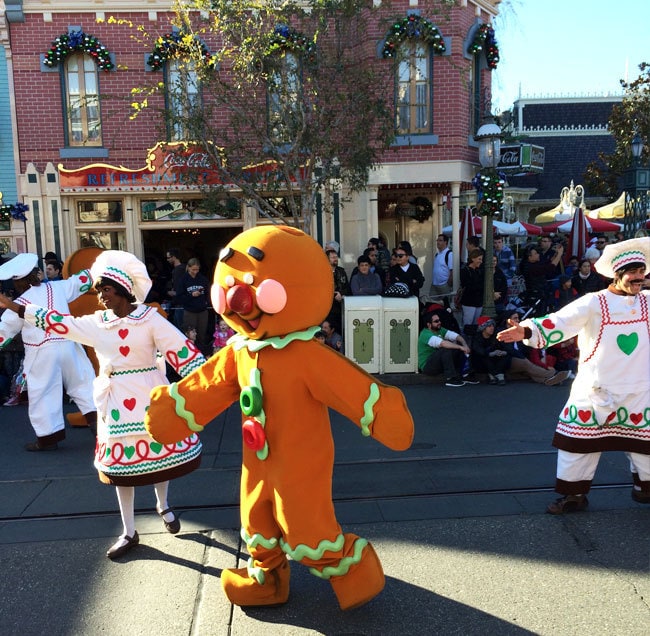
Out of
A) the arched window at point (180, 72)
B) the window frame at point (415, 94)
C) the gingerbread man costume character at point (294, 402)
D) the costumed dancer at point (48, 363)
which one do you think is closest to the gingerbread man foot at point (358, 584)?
the gingerbread man costume character at point (294, 402)

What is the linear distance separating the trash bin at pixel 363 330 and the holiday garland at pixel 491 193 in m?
2.19

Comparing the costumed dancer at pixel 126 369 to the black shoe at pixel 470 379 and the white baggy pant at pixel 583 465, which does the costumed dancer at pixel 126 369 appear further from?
the black shoe at pixel 470 379

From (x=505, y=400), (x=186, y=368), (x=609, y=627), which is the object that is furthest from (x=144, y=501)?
(x=505, y=400)

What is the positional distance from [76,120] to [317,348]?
10704 mm

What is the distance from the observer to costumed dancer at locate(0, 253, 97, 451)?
19.3 ft

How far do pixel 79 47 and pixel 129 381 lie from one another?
9.72 metres

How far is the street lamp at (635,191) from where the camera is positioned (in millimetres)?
11695

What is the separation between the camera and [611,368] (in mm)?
4105

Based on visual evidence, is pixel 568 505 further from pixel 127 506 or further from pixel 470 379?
pixel 470 379

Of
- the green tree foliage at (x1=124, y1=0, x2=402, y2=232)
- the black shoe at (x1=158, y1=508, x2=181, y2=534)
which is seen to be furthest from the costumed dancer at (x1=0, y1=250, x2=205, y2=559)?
the green tree foliage at (x1=124, y1=0, x2=402, y2=232)

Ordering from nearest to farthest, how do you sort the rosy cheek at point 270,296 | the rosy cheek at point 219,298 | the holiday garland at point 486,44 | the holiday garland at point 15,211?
the rosy cheek at point 270,296, the rosy cheek at point 219,298, the holiday garland at point 15,211, the holiday garland at point 486,44

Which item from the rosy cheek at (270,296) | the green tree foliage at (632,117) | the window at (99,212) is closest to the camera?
the rosy cheek at (270,296)

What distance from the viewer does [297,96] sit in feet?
28.0

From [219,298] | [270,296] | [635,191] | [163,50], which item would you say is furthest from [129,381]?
[635,191]
